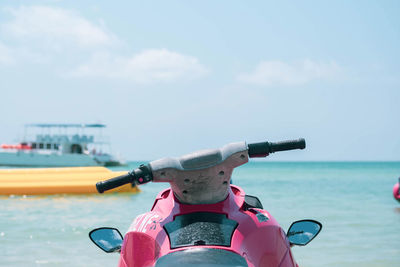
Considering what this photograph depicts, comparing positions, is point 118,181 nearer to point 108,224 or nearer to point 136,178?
point 136,178

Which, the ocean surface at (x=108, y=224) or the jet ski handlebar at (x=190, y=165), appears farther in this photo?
the ocean surface at (x=108, y=224)

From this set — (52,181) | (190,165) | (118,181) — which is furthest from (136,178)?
(52,181)

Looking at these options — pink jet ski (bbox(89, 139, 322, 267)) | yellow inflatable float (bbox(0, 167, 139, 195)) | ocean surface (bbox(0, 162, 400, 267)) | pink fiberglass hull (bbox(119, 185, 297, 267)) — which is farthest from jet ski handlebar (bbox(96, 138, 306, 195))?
yellow inflatable float (bbox(0, 167, 139, 195))

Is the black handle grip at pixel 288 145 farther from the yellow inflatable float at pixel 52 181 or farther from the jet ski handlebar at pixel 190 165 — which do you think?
the yellow inflatable float at pixel 52 181

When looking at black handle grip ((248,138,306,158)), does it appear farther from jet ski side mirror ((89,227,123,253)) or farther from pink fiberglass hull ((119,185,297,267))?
jet ski side mirror ((89,227,123,253))

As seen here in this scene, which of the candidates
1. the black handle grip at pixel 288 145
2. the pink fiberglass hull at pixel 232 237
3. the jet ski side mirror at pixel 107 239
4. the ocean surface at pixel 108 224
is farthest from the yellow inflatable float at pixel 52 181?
the black handle grip at pixel 288 145

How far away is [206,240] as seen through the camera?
1.55m

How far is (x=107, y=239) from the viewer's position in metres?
2.25

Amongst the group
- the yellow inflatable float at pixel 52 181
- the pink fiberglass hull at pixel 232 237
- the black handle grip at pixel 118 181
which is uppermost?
the black handle grip at pixel 118 181

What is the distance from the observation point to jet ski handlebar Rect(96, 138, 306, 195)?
65.5 inches

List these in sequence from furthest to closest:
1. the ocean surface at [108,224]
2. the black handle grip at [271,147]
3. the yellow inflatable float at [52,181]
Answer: the yellow inflatable float at [52,181]
the ocean surface at [108,224]
the black handle grip at [271,147]

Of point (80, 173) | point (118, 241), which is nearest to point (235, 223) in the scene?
point (118, 241)

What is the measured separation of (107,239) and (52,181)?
484 inches

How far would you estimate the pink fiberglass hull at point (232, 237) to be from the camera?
1.62 metres
